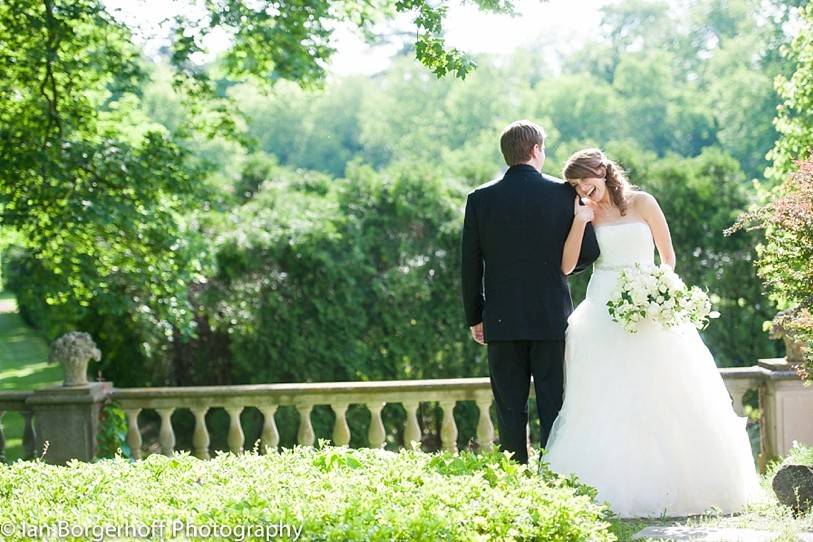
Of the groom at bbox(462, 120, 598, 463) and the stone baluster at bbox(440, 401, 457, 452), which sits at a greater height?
the groom at bbox(462, 120, 598, 463)

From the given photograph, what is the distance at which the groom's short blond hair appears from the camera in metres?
4.91

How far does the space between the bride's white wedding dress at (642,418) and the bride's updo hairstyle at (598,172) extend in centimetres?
15

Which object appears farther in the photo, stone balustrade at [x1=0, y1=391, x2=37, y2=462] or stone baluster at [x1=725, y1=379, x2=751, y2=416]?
stone balustrade at [x1=0, y1=391, x2=37, y2=462]

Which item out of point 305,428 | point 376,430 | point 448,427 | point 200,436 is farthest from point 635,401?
point 200,436

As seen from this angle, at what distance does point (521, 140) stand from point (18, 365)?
15.2m

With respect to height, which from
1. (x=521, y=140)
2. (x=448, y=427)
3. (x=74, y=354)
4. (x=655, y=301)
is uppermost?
(x=521, y=140)

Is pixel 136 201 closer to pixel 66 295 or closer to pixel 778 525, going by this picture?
pixel 66 295

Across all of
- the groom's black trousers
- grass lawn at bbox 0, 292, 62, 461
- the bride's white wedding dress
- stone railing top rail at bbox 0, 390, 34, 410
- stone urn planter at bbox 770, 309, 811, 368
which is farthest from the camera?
grass lawn at bbox 0, 292, 62, 461

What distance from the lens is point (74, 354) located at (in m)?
6.76

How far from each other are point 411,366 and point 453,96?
29.5 meters

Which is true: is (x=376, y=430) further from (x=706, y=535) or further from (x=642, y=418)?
(x=706, y=535)

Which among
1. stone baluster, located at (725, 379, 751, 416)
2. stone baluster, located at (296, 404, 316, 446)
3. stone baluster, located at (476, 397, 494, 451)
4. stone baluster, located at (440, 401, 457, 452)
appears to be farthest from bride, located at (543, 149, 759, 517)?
stone baluster, located at (296, 404, 316, 446)

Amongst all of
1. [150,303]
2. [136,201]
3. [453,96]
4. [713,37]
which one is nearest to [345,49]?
[136,201]

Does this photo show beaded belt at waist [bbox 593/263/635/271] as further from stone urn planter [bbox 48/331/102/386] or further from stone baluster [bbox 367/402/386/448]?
stone urn planter [bbox 48/331/102/386]
